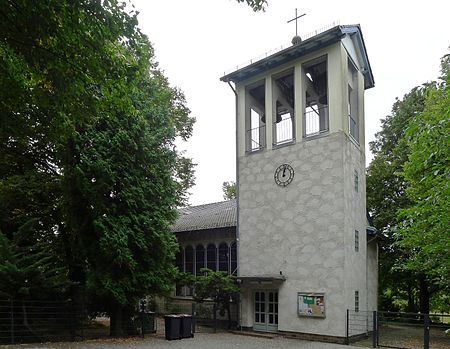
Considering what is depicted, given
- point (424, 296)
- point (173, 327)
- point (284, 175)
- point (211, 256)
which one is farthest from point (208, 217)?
point (424, 296)

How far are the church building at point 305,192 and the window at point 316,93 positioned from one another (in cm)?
5

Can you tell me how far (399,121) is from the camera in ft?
81.9

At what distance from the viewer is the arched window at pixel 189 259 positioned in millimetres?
22953

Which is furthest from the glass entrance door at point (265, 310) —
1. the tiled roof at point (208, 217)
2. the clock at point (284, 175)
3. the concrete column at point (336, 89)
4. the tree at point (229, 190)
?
the tree at point (229, 190)

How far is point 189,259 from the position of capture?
23.2 m

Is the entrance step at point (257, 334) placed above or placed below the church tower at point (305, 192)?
below

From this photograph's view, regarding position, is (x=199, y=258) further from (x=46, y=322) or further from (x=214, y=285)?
(x=46, y=322)

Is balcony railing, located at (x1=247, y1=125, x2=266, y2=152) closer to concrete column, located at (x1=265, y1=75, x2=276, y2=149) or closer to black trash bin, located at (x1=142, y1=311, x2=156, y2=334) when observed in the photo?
concrete column, located at (x1=265, y1=75, x2=276, y2=149)

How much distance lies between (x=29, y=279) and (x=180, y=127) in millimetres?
12519

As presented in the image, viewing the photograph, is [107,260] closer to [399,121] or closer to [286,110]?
[286,110]

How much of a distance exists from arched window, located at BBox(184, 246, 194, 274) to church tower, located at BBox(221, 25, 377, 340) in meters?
5.17

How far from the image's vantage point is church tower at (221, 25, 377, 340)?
15805 mm

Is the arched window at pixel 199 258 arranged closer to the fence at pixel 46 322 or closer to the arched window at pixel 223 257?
the arched window at pixel 223 257

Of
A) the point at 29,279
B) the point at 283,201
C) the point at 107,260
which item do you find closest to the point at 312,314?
the point at 283,201
